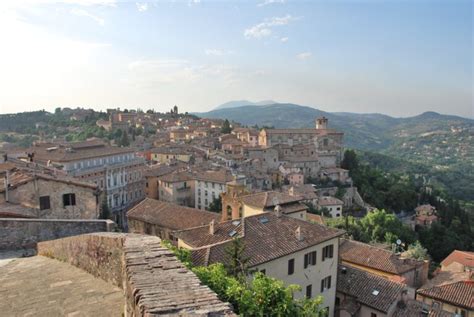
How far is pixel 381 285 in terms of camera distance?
23781 mm

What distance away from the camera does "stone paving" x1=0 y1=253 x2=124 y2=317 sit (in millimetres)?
7223

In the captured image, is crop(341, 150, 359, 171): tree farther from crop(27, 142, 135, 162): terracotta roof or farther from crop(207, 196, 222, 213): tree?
crop(27, 142, 135, 162): terracotta roof

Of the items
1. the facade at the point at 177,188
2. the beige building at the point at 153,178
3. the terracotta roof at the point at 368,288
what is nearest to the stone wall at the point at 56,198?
the terracotta roof at the point at 368,288

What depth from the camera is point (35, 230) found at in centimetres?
1370

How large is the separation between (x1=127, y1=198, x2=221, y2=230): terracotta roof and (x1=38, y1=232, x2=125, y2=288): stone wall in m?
23.7

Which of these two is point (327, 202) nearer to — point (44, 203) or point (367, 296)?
point (367, 296)

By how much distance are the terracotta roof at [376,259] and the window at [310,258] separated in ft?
34.5

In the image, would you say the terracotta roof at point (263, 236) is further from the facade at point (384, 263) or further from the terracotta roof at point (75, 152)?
the terracotta roof at point (75, 152)

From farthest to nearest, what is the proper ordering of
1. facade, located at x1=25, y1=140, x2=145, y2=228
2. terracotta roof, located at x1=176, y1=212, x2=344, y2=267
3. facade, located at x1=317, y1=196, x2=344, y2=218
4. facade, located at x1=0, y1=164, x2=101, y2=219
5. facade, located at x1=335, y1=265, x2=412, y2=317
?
facade, located at x1=317, y1=196, x2=344, y2=218, facade, located at x1=25, y1=140, x2=145, y2=228, facade, located at x1=335, y1=265, x2=412, y2=317, terracotta roof, located at x1=176, y1=212, x2=344, y2=267, facade, located at x1=0, y1=164, x2=101, y2=219

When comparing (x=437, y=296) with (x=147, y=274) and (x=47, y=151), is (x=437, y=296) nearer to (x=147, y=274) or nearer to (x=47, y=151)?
(x=147, y=274)

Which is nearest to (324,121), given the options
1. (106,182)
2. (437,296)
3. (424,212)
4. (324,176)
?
(324,176)

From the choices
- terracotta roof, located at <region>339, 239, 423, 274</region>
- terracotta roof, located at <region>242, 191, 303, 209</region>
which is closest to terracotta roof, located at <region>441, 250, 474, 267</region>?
terracotta roof, located at <region>339, 239, 423, 274</region>

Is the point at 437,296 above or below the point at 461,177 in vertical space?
above

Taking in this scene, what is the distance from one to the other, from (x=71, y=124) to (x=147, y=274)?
140818mm
